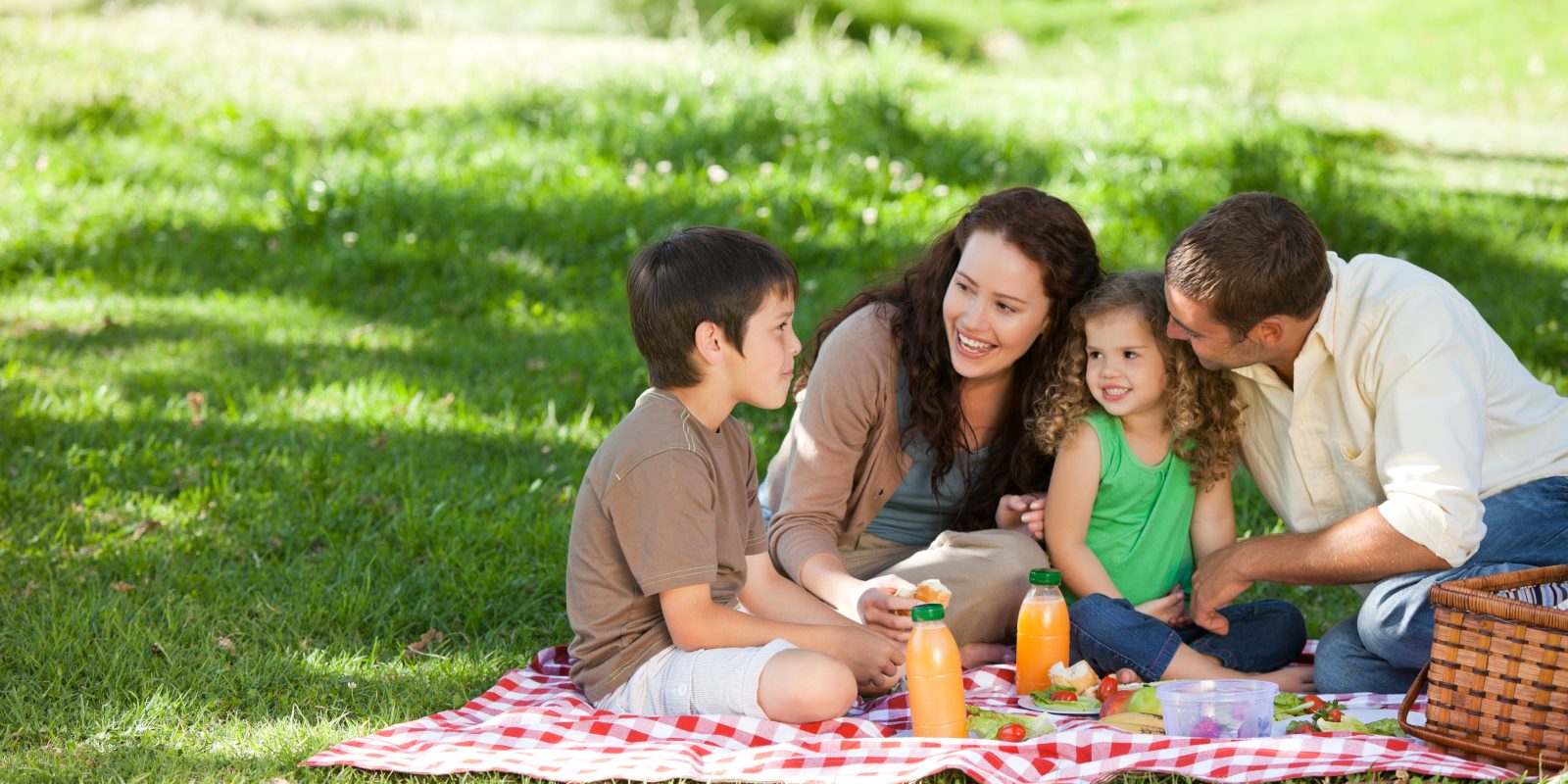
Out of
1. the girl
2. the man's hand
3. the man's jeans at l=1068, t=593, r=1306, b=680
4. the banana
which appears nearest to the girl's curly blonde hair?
the girl

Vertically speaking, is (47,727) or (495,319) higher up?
(495,319)

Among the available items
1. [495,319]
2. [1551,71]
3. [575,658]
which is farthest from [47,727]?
[1551,71]

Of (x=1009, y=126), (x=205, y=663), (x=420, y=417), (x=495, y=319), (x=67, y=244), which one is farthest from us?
(x=1009, y=126)

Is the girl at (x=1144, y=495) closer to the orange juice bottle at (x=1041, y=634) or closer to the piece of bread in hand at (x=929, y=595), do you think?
the orange juice bottle at (x=1041, y=634)

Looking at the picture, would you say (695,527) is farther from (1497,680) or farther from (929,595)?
(1497,680)

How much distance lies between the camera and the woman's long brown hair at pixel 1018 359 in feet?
11.4

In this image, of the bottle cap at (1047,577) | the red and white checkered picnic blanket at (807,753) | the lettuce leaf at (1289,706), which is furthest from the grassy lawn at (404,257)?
the bottle cap at (1047,577)

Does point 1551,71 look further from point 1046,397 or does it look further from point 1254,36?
point 1046,397

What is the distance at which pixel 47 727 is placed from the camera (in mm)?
3043

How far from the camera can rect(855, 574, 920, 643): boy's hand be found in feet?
10.5

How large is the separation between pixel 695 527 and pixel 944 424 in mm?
876

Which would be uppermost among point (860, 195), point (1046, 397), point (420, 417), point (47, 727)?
point (860, 195)

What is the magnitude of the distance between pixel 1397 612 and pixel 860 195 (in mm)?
4646

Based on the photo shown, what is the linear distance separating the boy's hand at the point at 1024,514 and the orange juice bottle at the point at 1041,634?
333 millimetres
